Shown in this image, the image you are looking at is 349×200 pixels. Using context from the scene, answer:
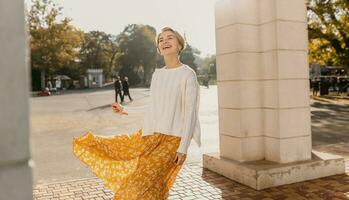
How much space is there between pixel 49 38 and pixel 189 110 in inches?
1930

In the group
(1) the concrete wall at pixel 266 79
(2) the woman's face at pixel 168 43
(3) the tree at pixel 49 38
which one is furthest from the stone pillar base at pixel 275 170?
(3) the tree at pixel 49 38

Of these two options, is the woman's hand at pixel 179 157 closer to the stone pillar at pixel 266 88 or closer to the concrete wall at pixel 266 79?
the stone pillar at pixel 266 88

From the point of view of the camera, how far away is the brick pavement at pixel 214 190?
15.8 feet

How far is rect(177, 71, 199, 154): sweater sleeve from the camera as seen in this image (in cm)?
320

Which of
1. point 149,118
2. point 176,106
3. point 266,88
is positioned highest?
point 266,88

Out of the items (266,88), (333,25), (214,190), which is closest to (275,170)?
(214,190)

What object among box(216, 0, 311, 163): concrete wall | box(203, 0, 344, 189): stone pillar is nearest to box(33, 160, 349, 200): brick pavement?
box(203, 0, 344, 189): stone pillar

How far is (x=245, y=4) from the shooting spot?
565 centimetres

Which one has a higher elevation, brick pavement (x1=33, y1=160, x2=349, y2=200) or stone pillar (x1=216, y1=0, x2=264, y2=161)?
stone pillar (x1=216, y1=0, x2=264, y2=161)

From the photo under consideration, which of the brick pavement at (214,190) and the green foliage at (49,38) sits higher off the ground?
the green foliage at (49,38)

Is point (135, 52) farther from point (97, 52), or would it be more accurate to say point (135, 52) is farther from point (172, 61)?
point (172, 61)

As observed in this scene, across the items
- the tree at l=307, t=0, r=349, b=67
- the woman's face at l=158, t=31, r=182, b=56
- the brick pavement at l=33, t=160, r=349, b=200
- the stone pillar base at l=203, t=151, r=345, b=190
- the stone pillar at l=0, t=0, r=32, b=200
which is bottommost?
the brick pavement at l=33, t=160, r=349, b=200

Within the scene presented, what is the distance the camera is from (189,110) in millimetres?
3238

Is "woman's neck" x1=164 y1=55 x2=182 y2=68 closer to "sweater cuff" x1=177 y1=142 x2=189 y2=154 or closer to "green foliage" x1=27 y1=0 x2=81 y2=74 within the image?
"sweater cuff" x1=177 y1=142 x2=189 y2=154
